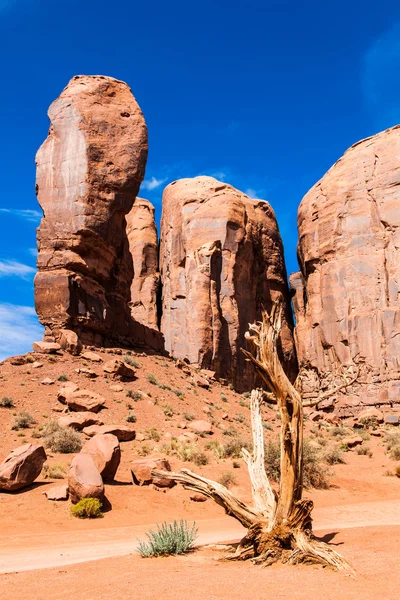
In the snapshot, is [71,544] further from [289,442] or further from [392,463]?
[392,463]

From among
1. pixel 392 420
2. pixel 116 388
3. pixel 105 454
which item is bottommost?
pixel 105 454

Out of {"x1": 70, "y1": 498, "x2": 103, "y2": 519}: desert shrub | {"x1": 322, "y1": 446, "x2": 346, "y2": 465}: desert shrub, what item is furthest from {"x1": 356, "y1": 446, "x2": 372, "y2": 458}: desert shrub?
{"x1": 70, "y1": 498, "x2": 103, "y2": 519}: desert shrub

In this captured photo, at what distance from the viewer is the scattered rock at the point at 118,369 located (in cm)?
2555

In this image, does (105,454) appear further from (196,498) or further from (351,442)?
(351,442)

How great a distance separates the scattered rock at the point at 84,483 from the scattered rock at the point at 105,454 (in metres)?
1.04

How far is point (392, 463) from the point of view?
20.7m

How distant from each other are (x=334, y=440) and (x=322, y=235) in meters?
24.9

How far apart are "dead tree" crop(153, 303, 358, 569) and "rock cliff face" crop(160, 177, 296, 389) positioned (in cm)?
2887

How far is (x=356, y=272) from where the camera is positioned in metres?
43.2

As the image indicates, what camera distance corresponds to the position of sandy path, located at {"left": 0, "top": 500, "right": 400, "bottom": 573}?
27.8ft

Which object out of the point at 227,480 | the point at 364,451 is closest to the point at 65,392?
the point at 227,480

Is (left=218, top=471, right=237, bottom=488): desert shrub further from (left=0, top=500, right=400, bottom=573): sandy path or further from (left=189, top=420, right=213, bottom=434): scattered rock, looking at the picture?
(left=189, top=420, right=213, bottom=434): scattered rock

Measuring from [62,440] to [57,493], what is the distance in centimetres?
415

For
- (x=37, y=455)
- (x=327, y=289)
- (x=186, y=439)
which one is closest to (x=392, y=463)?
(x=186, y=439)
